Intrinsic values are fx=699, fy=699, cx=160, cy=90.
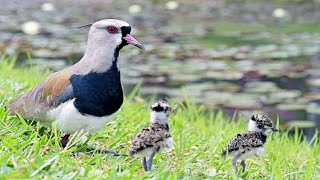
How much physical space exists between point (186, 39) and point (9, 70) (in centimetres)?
605

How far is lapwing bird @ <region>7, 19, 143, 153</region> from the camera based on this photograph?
417 centimetres

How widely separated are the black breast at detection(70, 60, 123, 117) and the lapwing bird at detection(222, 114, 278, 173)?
0.74 m

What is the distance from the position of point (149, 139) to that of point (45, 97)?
1.02 meters

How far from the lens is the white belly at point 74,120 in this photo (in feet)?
13.7

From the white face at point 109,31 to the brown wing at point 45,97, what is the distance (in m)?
0.32

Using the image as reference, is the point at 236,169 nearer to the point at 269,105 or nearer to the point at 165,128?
the point at 165,128

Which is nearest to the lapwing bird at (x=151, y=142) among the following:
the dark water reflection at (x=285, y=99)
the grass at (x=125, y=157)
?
the grass at (x=125, y=157)

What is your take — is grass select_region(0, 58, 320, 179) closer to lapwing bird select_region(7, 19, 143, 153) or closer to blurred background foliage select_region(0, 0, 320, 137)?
lapwing bird select_region(7, 19, 143, 153)

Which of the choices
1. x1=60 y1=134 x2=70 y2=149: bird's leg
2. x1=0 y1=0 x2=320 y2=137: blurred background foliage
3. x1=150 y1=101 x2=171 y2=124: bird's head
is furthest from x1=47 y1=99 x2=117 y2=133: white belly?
x1=0 y1=0 x2=320 y2=137: blurred background foliage

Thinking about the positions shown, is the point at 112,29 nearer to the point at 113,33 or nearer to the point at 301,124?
the point at 113,33

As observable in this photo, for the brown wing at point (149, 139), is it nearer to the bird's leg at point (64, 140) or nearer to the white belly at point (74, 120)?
the white belly at point (74, 120)

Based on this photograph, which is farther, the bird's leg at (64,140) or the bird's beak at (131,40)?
the bird's leg at (64,140)

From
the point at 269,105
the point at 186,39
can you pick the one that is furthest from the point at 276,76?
the point at 186,39

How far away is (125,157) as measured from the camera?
14.3 feet
